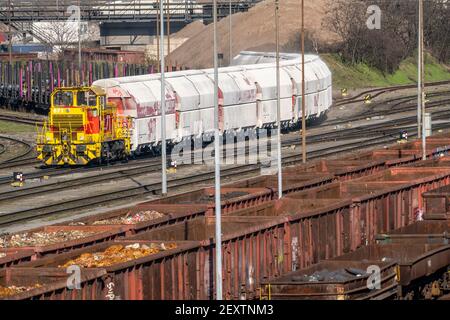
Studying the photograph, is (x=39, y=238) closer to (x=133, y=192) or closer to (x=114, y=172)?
(x=133, y=192)

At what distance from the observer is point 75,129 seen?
48375 millimetres

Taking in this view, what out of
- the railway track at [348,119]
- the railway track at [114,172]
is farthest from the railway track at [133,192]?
the railway track at [348,119]

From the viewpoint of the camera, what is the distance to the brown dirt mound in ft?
300

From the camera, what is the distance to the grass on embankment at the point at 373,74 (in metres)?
84.6

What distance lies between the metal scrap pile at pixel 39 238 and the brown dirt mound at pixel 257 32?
60.2 m

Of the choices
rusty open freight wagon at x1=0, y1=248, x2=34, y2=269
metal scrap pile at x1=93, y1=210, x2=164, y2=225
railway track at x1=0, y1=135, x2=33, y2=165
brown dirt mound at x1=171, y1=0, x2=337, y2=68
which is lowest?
railway track at x1=0, y1=135, x2=33, y2=165

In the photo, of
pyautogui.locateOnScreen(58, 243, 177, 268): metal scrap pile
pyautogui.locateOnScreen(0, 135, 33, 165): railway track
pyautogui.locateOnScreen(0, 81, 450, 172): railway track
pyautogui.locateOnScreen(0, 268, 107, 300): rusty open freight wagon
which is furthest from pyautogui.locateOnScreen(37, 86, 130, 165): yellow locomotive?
pyautogui.locateOnScreen(0, 268, 107, 300): rusty open freight wagon

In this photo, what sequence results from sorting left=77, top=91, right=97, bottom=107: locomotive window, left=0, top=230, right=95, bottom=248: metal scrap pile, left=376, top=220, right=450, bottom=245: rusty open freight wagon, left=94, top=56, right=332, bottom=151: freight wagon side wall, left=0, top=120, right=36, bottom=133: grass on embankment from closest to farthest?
1. left=376, top=220, right=450, bottom=245: rusty open freight wagon
2. left=0, top=230, right=95, bottom=248: metal scrap pile
3. left=77, top=91, right=97, bottom=107: locomotive window
4. left=94, top=56, right=332, bottom=151: freight wagon side wall
5. left=0, top=120, right=36, bottom=133: grass on embankment

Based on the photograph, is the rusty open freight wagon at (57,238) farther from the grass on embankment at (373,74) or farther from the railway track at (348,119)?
the grass on embankment at (373,74)

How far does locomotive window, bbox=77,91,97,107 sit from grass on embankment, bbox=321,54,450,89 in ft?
119

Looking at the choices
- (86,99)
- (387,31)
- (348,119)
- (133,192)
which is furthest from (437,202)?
(387,31)

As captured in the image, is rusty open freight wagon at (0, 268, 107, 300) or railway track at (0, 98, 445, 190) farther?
railway track at (0, 98, 445, 190)

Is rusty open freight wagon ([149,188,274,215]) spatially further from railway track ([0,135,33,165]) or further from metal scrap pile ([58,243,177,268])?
railway track ([0,135,33,165])
